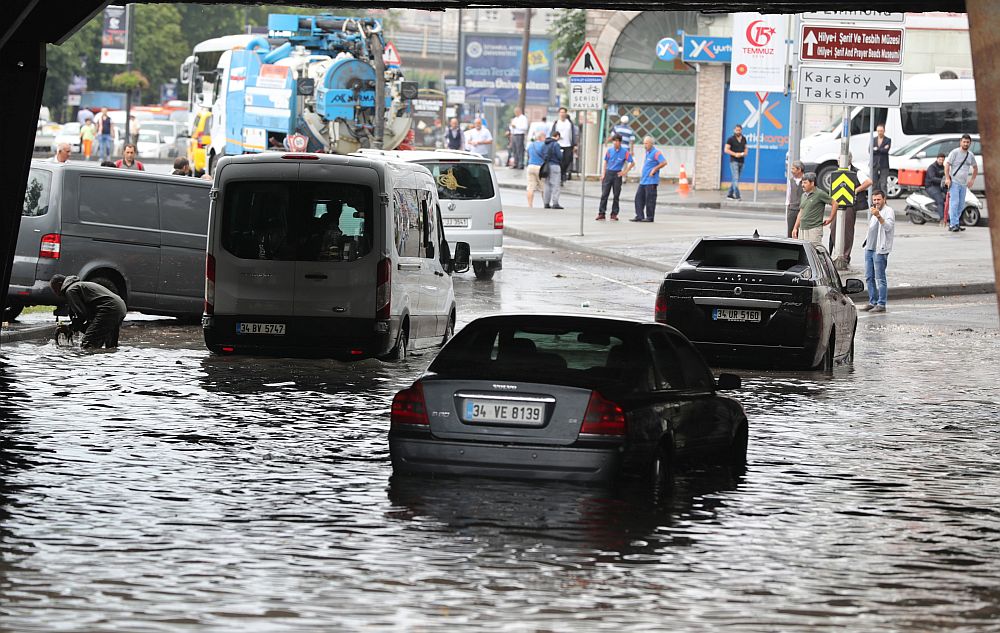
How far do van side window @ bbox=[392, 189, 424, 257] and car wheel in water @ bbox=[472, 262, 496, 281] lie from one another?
9.44m

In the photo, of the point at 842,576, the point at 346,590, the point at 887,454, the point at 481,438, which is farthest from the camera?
the point at 887,454

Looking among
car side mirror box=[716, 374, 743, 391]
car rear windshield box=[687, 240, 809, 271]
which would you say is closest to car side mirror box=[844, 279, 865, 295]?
car rear windshield box=[687, 240, 809, 271]

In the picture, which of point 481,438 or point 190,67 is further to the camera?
point 190,67

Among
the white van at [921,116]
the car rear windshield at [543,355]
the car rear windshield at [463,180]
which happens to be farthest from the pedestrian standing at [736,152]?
the car rear windshield at [543,355]

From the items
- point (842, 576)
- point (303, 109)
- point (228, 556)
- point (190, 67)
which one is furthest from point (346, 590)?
point (190, 67)

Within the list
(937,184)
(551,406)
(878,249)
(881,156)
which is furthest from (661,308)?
(881,156)

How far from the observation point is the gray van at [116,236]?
66.4 ft

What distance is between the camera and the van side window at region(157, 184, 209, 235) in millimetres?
21453

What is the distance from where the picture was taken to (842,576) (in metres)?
8.84

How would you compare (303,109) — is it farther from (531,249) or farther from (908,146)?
(908,146)

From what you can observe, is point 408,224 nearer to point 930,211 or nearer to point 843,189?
point 843,189

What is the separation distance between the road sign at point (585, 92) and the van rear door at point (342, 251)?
65.4 ft

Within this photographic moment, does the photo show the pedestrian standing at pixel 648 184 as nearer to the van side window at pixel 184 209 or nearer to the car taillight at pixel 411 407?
the van side window at pixel 184 209

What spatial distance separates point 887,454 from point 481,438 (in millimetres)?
3816
